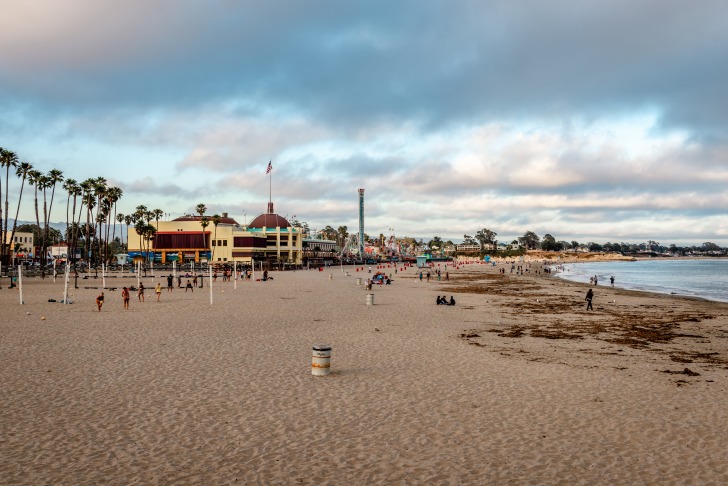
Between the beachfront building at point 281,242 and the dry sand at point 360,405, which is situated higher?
the beachfront building at point 281,242

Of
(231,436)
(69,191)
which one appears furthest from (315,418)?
(69,191)

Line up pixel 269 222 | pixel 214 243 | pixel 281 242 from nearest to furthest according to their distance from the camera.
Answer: pixel 214 243 → pixel 281 242 → pixel 269 222

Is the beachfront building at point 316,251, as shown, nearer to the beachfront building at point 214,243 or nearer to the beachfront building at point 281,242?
the beachfront building at point 281,242

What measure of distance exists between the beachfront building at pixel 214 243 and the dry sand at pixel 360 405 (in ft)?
331

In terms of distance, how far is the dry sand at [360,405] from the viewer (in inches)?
333

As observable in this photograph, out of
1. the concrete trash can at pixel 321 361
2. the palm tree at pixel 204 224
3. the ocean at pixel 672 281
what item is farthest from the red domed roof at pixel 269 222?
the concrete trash can at pixel 321 361

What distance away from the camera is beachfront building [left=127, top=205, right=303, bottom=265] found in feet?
409

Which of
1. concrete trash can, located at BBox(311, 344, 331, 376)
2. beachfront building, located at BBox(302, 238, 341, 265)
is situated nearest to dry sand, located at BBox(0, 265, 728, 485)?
concrete trash can, located at BBox(311, 344, 331, 376)

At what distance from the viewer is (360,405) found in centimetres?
1211

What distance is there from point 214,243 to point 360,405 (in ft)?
394

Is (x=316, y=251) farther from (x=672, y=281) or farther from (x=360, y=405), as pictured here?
(x=360, y=405)

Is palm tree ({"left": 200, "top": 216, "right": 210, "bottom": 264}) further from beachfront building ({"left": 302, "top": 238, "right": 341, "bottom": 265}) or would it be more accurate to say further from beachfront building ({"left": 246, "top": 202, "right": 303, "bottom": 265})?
beachfront building ({"left": 302, "top": 238, "right": 341, "bottom": 265})

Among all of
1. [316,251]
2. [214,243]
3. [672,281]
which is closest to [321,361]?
[672,281]

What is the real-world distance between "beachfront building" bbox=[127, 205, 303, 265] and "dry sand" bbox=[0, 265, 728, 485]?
10095 cm
